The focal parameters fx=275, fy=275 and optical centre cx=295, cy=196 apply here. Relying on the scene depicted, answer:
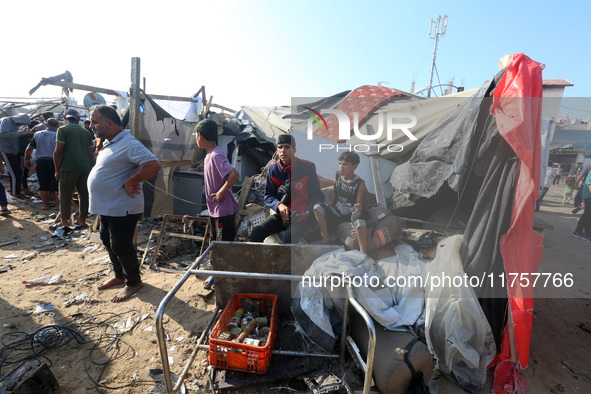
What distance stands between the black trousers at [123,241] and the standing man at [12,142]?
541cm

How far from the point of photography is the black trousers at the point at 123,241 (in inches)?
113

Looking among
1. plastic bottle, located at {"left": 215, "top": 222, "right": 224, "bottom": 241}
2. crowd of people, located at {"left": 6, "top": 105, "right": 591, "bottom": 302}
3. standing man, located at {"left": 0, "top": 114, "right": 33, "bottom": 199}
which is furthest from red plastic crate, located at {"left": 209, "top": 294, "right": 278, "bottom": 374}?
standing man, located at {"left": 0, "top": 114, "right": 33, "bottom": 199}

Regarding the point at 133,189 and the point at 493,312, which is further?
the point at 133,189

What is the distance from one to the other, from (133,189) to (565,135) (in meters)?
26.9

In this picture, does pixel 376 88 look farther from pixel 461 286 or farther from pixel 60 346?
pixel 60 346

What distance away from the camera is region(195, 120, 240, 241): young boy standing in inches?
117

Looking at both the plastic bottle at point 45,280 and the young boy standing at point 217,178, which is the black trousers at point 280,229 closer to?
the young boy standing at point 217,178

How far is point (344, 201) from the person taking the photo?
3658mm

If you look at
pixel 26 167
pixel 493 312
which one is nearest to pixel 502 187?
pixel 493 312

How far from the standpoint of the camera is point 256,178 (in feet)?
18.4

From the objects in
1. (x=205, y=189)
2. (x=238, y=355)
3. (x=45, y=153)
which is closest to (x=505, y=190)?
(x=238, y=355)

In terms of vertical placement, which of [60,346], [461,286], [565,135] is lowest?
[60,346]

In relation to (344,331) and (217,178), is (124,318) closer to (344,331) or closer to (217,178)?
(217,178)

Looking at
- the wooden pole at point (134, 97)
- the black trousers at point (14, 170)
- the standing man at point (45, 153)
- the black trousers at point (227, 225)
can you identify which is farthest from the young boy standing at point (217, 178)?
the black trousers at point (14, 170)
